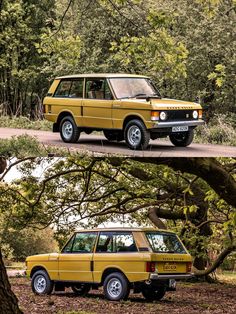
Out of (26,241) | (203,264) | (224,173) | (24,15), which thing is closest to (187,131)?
(224,173)

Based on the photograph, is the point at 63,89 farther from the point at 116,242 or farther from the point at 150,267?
the point at 150,267

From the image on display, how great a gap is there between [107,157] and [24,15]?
22.9 meters

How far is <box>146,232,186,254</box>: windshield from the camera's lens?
14.4 meters

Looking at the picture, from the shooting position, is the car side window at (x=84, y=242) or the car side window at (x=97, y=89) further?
the car side window at (x=84, y=242)

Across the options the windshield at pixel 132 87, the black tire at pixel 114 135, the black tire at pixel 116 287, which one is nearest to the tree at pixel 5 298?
the black tire at pixel 114 135

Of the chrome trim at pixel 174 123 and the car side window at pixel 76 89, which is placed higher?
the car side window at pixel 76 89

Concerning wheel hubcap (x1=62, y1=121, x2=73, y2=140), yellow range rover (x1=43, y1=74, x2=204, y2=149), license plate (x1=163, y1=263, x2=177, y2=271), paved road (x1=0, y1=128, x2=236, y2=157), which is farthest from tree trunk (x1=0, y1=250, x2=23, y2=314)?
license plate (x1=163, y1=263, x2=177, y2=271)

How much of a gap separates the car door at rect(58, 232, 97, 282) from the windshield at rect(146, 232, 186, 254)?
1318mm

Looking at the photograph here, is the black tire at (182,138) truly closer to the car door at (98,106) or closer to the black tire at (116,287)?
the car door at (98,106)

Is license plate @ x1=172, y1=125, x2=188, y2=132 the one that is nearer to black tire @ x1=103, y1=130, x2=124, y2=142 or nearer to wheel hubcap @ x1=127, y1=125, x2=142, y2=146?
wheel hubcap @ x1=127, y1=125, x2=142, y2=146

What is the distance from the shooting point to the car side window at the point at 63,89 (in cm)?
1382

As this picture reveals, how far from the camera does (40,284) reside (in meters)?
16.5

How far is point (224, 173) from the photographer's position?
9742 mm

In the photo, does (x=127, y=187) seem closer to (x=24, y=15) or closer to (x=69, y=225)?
(x=69, y=225)
